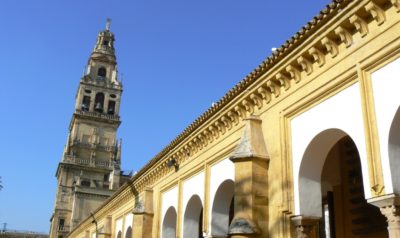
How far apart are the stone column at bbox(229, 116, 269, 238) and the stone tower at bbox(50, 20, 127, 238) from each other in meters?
40.2

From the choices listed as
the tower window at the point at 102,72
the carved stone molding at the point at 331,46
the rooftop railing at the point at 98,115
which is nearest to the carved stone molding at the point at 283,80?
the carved stone molding at the point at 331,46

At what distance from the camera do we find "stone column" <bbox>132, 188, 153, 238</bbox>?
1577cm

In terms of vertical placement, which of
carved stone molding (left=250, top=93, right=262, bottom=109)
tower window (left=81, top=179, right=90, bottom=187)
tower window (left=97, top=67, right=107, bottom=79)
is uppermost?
tower window (left=97, top=67, right=107, bottom=79)

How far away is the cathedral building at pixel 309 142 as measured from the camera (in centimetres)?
704

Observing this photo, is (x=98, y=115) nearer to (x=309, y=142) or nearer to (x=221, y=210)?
(x=221, y=210)

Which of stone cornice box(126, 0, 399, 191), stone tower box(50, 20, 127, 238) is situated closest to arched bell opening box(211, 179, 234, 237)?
stone cornice box(126, 0, 399, 191)

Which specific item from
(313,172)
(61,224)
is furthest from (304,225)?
(61,224)

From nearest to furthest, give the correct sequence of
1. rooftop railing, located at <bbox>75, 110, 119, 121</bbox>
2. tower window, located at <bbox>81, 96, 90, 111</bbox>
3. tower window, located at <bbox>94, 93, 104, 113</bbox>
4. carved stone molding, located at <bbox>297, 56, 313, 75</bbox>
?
carved stone molding, located at <bbox>297, 56, 313, 75</bbox> → rooftop railing, located at <bbox>75, 110, 119, 121</bbox> → tower window, located at <bbox>81, 96, 90, 111</bbox> → tower window, located at <bbox>94, 93, 104, 113</bbox>

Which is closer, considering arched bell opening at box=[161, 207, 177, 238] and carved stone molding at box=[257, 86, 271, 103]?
carved stone molding at box=[257, 86, 271, 103]

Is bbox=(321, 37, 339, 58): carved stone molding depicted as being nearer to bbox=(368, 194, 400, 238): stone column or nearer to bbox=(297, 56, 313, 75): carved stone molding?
bbox=(297, 56, 313, 75): carved stone molding

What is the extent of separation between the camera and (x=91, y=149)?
5362cm

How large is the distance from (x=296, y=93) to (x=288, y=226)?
8.11 feet

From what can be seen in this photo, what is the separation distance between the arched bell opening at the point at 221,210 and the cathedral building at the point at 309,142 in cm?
2

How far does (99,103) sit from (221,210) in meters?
46.5
